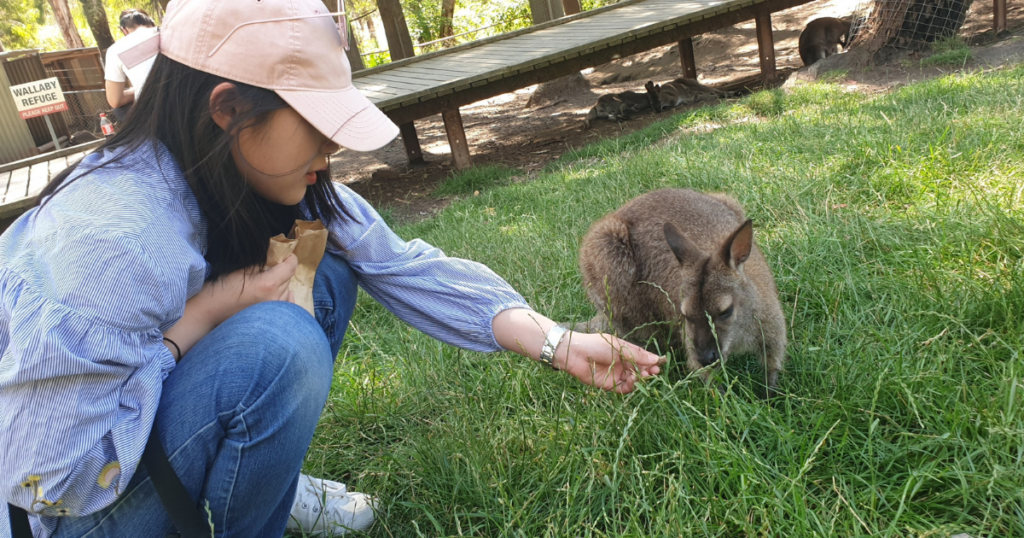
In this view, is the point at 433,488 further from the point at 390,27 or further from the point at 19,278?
the point at 390,27

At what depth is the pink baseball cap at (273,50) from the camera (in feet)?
4.52

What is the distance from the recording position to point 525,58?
7.29 meters

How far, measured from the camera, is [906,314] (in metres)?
2.14

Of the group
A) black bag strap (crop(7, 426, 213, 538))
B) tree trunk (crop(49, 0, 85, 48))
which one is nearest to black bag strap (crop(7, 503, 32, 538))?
black bag strap (crop(7, 426, 213, 538))

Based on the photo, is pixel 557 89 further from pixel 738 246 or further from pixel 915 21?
pixel 738 246

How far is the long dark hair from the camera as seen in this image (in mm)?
1391

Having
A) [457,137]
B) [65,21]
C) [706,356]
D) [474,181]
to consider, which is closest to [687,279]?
[706,356]

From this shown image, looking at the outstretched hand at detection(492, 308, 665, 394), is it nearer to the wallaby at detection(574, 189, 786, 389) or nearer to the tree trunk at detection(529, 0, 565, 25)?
the wallaby at detection(574, 189, 786, 389)

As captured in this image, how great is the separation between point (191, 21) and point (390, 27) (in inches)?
361

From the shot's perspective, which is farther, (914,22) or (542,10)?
(542,10)

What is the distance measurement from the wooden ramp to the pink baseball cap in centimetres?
528

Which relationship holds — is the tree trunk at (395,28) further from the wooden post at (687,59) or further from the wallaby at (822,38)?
the wallaby at (822,38)

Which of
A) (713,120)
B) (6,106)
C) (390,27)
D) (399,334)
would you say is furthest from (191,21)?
(6,106)

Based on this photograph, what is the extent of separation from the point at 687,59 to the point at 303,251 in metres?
8.46
